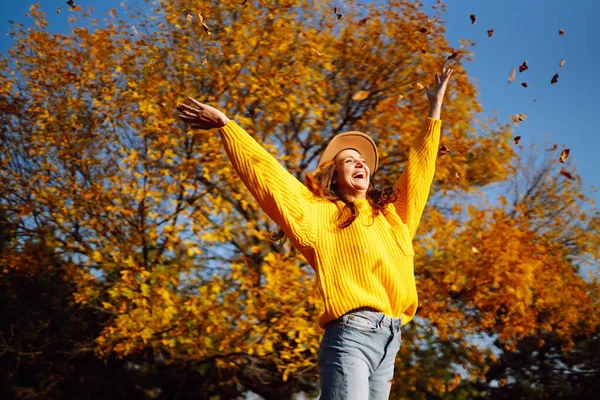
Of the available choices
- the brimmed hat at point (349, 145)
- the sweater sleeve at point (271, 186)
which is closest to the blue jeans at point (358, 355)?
the sweater sleeve at point (271, 186)

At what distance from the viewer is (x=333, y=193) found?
275cm

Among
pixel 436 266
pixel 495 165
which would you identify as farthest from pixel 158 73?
pixel 495 165

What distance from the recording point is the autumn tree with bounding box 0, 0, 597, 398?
7770mm

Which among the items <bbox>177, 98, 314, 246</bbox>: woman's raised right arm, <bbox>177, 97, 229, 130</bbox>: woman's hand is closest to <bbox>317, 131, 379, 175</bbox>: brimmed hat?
<bbox>177, 98, 314, 246</bbox>: woman's raised right arm

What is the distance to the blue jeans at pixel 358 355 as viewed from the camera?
7.07 feet

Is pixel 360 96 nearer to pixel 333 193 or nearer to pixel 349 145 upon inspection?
pixel 349 145

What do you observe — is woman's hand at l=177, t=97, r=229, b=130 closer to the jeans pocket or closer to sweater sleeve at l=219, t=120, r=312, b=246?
sweater sleeve at l=219, t=120, r=312, b=246

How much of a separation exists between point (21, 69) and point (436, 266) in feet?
25.3

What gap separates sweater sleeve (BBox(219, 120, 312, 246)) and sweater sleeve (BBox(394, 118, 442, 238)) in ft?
1.88

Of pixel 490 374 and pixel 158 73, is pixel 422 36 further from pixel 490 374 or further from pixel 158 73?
pixel 490 374

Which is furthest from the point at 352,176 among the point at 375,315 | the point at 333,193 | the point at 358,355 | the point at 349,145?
the point at 358,355

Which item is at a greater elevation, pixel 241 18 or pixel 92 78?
pixel 241 18

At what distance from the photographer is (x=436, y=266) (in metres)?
8.96

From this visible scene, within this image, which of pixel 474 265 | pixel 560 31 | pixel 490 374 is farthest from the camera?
pixel 490 374
